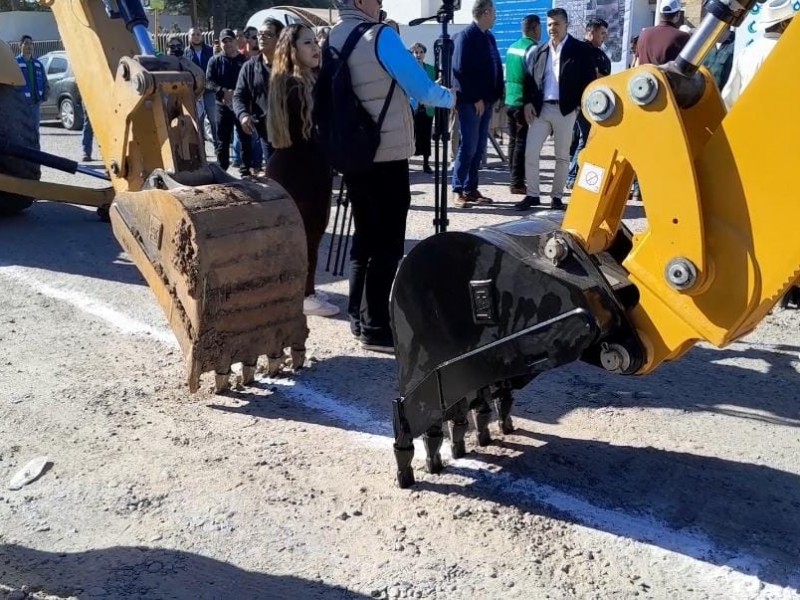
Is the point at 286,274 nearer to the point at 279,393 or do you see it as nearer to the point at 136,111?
the point at 279,393

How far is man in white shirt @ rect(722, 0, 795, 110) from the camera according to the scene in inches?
193

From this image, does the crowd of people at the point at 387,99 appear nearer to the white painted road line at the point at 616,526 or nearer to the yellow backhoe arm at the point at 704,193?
the white painted road line at the point at 616,526

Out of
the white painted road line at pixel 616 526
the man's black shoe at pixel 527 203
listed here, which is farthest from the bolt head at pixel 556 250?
the man's black shoe at pixel 527 203

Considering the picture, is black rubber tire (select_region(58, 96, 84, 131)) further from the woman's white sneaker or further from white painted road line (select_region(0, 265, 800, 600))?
white painted road line (select_region(0, 265, 800, 600))

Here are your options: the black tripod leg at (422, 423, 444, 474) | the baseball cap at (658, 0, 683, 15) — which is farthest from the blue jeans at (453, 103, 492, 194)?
the black tripod leg at (422, 423, 444, 474)

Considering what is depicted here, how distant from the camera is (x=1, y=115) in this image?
8.62m

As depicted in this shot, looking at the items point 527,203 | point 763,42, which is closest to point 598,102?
point 763,42

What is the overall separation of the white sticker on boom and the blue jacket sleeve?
6.67ft

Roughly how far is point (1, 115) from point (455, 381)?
730cm

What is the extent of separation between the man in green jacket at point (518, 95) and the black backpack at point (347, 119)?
5152mm

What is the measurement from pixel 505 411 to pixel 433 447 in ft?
1.81

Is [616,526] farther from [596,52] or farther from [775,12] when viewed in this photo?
[596,52]

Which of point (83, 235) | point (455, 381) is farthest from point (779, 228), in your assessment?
point (83, 235)

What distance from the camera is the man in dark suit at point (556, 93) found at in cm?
911
